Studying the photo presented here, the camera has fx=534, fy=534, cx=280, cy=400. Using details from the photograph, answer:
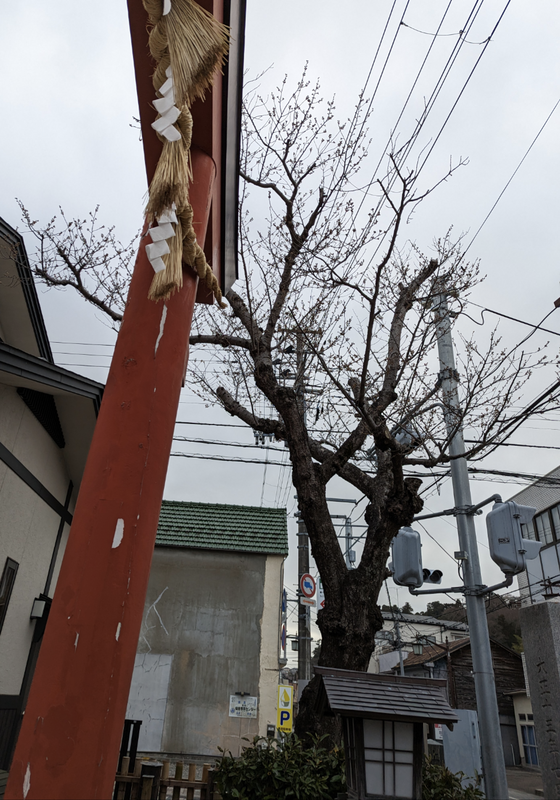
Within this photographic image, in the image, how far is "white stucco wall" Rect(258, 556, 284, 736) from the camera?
12.9 meters

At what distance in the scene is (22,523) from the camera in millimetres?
7199

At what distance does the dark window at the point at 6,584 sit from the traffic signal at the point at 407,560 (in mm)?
5310

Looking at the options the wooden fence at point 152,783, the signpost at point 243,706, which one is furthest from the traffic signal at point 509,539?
the signpost at point 243,706

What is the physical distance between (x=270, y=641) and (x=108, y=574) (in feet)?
42.5

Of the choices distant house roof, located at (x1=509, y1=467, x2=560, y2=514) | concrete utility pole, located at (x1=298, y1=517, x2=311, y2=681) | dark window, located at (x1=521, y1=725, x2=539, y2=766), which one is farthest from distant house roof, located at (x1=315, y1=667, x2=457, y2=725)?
dark window, located at (x1=521, y1=725, x2=539, y2=766)

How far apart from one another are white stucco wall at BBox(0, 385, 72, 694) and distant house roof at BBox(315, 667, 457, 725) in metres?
4.45

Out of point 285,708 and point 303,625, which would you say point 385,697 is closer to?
point 285,708

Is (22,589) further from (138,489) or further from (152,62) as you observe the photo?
(152,62)

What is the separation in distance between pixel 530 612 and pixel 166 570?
1008cm

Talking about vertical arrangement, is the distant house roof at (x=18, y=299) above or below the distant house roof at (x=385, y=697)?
above

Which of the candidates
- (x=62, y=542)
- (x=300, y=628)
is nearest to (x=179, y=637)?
(x=300, y=628)

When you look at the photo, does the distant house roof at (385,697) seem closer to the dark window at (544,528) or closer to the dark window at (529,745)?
the dark window at (544,528)

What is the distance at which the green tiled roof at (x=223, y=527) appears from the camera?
1446 centimetres

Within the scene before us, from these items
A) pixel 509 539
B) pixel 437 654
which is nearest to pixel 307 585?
pixel 509 539
